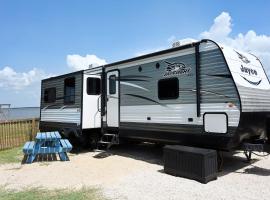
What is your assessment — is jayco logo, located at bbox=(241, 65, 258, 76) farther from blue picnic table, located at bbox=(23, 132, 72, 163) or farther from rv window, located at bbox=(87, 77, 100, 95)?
blue picnic table, located at bbox=(23, 132, 72, 163)

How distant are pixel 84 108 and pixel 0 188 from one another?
185 inches

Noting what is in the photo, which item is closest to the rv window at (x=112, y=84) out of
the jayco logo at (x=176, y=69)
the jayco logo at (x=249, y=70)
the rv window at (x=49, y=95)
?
the jayco logo at (x=176, y=69)

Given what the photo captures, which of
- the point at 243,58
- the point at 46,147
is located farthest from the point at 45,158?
the point at 243,58

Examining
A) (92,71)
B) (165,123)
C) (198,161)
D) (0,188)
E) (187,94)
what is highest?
(92,71)

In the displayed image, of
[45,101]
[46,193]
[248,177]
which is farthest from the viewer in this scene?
[45,101]

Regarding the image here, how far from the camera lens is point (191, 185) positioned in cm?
639

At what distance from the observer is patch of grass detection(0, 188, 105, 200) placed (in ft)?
18.6

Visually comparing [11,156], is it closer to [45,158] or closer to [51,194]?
[45,158]

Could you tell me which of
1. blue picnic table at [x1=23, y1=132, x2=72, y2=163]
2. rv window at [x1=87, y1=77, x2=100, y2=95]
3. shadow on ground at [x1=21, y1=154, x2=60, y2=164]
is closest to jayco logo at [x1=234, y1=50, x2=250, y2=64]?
rv window at [x1=87, y1=77, x2=100, y2=95]

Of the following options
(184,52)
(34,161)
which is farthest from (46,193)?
(184,52)

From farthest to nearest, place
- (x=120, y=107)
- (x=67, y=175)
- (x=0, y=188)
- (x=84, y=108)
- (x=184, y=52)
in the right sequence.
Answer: (x=84, y=108) < (x=120, y=107) < (x=184, y=52) < (x=67, y=175) < (x=0, y=188)

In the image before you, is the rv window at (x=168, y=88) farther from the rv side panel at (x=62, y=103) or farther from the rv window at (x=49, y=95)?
the rv window at (x=49, y=95)

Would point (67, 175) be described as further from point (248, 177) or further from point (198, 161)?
point (248, 177)

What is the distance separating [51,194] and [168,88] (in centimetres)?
410
